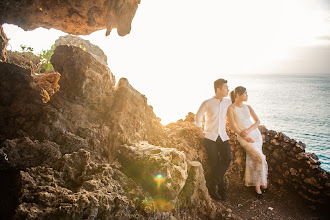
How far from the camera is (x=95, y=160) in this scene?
3.04 metres

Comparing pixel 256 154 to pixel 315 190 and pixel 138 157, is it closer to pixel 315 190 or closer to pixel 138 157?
→ pixel 315 190

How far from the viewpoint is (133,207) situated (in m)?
2.44

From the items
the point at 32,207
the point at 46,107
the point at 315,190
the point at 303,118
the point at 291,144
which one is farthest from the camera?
the point at 303,118

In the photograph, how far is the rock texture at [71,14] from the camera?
418 cm

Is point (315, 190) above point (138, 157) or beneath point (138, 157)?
beneath

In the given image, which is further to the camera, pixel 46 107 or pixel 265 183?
pixel 265 183

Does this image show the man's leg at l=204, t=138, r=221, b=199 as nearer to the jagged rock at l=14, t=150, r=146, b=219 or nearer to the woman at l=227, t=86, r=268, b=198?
the woman at l=227, t=86, r=268, b=198

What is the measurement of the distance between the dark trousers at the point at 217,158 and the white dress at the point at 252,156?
696 mm

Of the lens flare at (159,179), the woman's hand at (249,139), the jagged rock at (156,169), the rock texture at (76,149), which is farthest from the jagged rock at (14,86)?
the woman's hand at (249,139)

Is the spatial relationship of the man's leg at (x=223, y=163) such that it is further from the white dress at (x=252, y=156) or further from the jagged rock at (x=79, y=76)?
the jagged rock at (x=79, y=76)

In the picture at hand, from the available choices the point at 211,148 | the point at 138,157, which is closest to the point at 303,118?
the point at 211,148

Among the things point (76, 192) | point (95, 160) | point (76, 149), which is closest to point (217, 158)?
point (95, 160)

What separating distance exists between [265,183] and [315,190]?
4.24ft

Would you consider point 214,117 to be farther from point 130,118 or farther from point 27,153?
point 27,153
